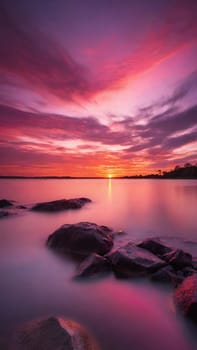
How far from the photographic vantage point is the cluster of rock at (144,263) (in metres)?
4.39

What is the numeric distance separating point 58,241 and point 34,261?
5.66 ft

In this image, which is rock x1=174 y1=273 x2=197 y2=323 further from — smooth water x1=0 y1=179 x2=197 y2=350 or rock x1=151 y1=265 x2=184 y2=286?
rock x1=151 y1=265 x2=184 y2=286

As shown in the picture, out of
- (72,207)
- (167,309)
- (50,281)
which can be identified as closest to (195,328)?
(167,309)

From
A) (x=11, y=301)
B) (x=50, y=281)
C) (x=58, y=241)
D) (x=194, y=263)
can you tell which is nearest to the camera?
(x=11, y=301)

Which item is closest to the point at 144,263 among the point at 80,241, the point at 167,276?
the point at 167,276

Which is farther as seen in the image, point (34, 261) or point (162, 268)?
point (34, 261)

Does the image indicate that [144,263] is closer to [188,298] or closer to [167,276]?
[167,276]

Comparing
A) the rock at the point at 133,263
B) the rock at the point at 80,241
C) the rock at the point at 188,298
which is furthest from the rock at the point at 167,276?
the rock at the point at 80,241

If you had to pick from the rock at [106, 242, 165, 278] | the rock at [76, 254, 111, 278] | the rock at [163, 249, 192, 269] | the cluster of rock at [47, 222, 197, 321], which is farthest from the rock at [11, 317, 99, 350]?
the rock at [163, 249, 192, 269]

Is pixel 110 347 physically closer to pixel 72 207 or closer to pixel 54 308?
pixel 54 308

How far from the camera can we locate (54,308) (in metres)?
4.52

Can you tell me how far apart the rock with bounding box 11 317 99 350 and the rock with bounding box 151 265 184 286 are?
265cm

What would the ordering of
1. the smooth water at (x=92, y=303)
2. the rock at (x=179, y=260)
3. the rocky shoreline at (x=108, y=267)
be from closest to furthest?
the rocky shoreline at (x=108, y=267) → the smooth water at (x=92, y=303) → the rock at (x=179, y=260)

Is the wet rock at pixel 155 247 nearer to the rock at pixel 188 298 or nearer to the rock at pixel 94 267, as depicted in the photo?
the rock at pixel 94 267
